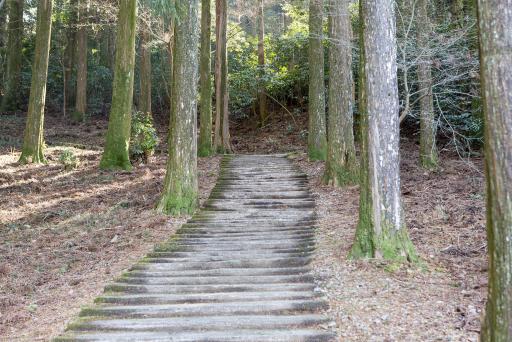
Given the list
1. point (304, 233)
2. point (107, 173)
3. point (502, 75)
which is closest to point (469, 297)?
point (502, 75)

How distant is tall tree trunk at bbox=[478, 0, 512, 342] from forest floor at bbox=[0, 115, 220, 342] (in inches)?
166

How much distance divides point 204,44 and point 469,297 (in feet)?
43.7

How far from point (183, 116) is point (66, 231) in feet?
10.7

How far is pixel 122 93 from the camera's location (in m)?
14.4

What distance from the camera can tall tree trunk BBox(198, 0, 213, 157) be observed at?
54.6 feet

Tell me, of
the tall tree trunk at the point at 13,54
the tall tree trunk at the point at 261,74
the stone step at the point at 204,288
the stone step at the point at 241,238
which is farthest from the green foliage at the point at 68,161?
the tall tree trunk at the point at 13,54

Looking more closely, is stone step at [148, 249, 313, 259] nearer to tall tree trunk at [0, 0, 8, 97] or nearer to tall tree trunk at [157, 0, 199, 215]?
tall tree trunk at [157, 0, 199, 215]

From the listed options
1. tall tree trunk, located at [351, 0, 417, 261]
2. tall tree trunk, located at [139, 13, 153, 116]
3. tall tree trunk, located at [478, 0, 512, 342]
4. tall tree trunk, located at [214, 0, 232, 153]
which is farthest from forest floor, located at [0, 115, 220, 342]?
tall tree trunk, located at [478, 0, 512, 342]

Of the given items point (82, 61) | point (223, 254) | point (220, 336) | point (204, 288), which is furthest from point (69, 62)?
point (220, 336)

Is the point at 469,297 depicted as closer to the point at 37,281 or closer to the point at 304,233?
the point at 304,233

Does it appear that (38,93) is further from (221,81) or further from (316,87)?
(316,87)

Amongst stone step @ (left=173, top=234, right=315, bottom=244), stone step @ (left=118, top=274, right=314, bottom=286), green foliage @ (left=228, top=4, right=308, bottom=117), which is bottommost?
stone step @ (left=118, top=274, right=314, bottom=286)

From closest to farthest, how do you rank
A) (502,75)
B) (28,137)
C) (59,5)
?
(502,75)
(28,137)
(59,5)

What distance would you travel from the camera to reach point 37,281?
23.5 feet
